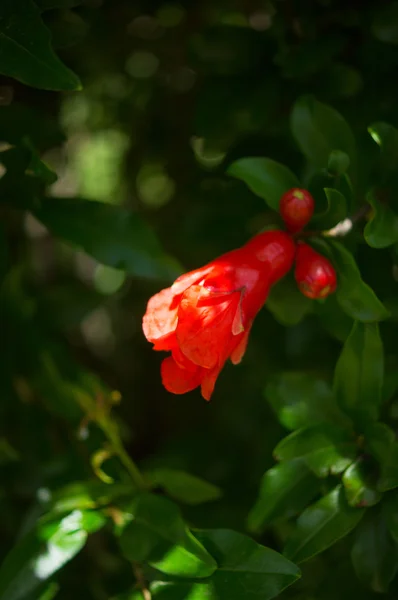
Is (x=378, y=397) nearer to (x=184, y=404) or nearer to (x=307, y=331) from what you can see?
(x=307, y=331)

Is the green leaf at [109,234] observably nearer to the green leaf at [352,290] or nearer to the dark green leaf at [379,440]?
the green leaf at [352,290]

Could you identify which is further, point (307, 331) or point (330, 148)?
point (307, 331)

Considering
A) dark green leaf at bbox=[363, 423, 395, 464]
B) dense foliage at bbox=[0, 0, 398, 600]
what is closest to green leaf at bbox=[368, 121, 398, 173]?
dense foliage at bbox=[0, 0, 398, 600]

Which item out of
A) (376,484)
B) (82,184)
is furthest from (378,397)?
(82,184)

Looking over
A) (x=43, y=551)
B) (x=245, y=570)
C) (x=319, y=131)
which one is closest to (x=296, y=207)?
(x=319, y=131)

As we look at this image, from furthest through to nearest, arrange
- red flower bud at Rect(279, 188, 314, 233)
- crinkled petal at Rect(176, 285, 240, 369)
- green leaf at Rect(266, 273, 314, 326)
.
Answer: green leaf at Rect(266, 273, 314, 326), red flower bud at Rect(279, 188, 314, 233), crinkled petal at Rect(176, 285, 240, 369)

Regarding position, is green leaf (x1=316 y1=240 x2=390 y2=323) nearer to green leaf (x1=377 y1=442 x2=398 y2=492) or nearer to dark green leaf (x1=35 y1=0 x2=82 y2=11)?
green leaf (x1=377 y1=442 x2=398 y2=492)
